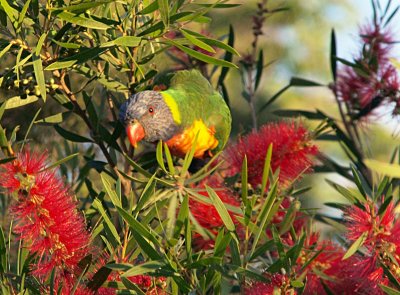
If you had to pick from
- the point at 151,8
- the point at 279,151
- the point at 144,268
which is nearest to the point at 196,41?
the point at 151,8

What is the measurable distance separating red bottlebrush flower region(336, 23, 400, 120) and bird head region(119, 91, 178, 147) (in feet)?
1.41

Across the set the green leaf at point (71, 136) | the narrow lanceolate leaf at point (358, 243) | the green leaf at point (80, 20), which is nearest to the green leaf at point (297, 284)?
the narrow lanceolate leaf at point (358, 243)

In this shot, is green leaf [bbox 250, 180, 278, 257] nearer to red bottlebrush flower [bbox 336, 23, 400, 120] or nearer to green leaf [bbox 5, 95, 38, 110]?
green leaf [bbox 5, 95, 38, 110]

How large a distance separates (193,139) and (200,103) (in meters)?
0.09

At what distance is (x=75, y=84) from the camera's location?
145 centimetres

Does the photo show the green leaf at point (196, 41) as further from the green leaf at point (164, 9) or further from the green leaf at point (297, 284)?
the green leaf at point (297, 284)

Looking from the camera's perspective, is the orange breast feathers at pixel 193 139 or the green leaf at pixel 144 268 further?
the orange breast feathers at pixel 193 139

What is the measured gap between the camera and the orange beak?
137 centimetres

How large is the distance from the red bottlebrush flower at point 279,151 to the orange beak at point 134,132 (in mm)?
192

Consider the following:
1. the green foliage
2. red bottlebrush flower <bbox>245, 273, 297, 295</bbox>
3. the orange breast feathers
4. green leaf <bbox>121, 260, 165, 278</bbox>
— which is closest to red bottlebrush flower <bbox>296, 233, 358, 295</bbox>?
the green foliage

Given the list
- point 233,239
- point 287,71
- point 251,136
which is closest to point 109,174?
point 251,136

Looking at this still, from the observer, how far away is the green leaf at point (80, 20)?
896 millimetres

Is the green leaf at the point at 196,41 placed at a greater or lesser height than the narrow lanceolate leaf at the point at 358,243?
greater

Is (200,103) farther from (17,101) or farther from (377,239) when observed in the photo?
(377,239)
